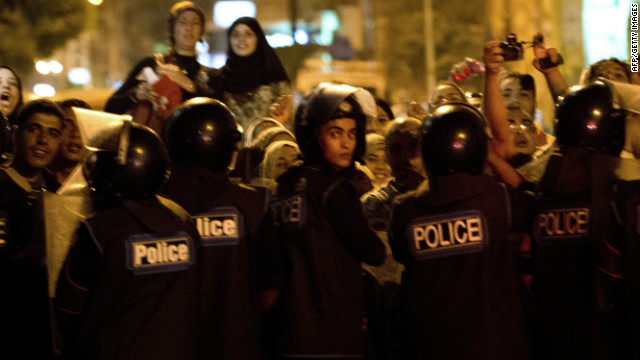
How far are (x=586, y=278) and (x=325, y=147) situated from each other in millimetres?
1932

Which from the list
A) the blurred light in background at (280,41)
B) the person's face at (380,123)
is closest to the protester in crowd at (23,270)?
the person's face at (380,123)

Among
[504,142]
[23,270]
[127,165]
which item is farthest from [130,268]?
[504,142]

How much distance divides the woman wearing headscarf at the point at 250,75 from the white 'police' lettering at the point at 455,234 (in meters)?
3.89

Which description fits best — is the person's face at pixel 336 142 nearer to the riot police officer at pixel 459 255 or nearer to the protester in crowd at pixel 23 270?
the riot police officer at pixel 459 255

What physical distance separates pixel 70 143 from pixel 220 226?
9.02 feet

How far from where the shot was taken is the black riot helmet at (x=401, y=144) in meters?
6.83

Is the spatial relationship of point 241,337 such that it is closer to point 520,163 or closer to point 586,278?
point 586,278

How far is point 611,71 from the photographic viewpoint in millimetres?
7504

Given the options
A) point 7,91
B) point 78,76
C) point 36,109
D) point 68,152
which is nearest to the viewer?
point 36,109

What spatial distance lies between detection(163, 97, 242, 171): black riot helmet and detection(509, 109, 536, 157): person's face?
253 cm

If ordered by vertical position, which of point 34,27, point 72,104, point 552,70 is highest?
point 34,27

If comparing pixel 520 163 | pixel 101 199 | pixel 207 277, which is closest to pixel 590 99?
pixel 520 163

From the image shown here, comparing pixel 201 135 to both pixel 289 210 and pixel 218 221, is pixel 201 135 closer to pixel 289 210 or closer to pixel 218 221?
pixel 218 221

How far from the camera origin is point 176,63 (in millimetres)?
8672
